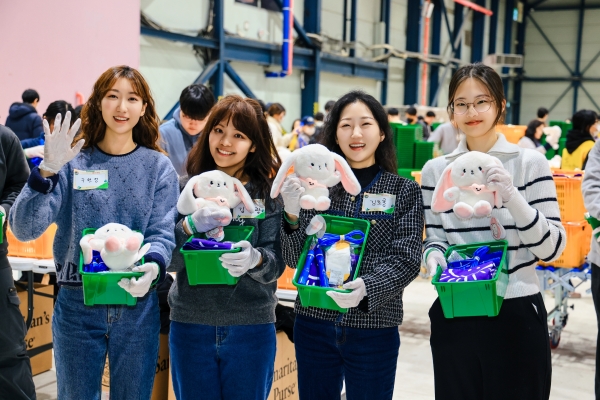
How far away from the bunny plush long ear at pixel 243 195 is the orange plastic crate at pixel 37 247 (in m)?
1.91

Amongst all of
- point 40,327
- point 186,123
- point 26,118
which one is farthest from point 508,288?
point 26,118

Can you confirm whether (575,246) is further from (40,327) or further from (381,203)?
(40,327)

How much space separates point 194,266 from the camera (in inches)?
80.3

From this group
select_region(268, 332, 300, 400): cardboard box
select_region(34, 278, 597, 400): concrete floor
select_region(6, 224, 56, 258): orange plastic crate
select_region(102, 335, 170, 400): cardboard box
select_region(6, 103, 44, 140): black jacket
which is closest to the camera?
select_region(102, 335, 170, 400): cardboard box

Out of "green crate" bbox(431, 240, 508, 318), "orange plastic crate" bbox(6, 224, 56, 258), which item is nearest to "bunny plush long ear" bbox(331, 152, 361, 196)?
"green crate" bbox(431, 240, 508, 318)

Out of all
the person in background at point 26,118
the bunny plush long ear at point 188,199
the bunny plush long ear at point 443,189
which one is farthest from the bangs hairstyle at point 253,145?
the person in background at point 26,118

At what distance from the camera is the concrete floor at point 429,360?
13.0 feet

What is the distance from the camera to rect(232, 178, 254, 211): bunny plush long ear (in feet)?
6.97

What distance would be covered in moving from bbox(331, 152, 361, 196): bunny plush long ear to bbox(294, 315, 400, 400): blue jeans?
1.34 ft

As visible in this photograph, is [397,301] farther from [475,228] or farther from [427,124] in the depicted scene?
[427,124]

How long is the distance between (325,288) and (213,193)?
1.59 ft

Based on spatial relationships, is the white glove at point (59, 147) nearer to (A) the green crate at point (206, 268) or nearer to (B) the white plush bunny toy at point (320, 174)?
(A) the green crate at point (206, 268)

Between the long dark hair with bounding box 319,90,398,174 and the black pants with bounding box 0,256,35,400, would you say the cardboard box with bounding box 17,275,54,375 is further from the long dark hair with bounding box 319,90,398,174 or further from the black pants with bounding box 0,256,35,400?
the long dark hair with bounding box 319,90,398,174

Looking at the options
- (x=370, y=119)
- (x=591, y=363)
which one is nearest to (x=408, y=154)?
(x=591, y=363)
